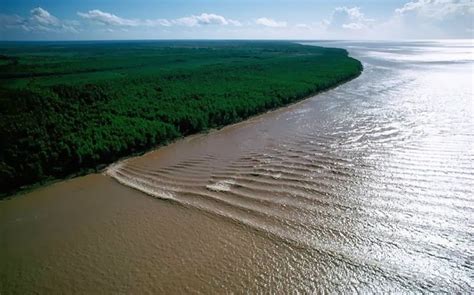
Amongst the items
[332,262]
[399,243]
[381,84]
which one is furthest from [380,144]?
[381,84]

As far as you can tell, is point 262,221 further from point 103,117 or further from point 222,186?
point 103,117

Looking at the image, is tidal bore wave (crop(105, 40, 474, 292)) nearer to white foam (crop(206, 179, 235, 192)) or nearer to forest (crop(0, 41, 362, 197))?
white foam (crop(206, 179, 235, 192))

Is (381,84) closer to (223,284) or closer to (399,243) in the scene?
(399,243)

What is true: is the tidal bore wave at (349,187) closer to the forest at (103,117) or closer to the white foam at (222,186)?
the white foam at (222,186)

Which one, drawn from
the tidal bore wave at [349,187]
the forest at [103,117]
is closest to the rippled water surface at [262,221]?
the tidal bore wave at [349,187]

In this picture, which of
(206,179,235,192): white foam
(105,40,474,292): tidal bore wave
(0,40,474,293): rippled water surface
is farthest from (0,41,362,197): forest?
(206,179,235,192): white foam

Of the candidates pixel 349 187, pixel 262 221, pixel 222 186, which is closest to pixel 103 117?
pixel 222 186

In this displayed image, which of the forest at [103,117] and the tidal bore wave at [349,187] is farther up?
the forest at [103,117]

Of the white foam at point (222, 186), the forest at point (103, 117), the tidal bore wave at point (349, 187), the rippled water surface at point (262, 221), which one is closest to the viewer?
the rippled water surface at point (262, 221)
